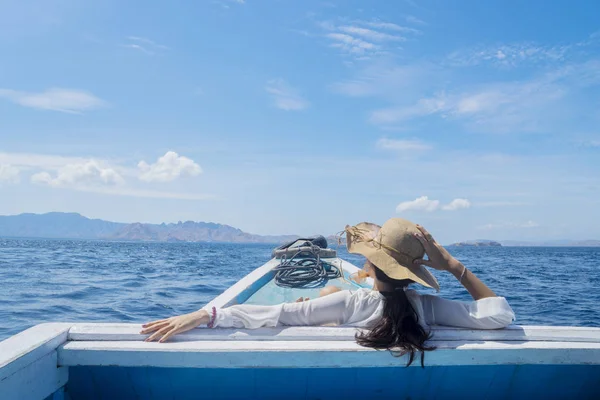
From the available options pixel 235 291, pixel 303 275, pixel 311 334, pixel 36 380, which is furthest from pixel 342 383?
pixel 303 275

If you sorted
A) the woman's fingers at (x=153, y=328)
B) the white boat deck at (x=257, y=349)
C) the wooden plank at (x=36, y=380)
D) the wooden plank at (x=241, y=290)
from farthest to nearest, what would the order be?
1. the wooden plank at (x=241, y=290)
2. the woman's fingers at (x=153, y=328)
3. the white boat deck at (x=257, y=349)
4. the wooden plank at (x=36, y=380)

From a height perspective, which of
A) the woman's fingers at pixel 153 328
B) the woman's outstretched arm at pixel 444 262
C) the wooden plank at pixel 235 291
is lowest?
the wooden plank at pixel 235 291

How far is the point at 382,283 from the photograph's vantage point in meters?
2.30

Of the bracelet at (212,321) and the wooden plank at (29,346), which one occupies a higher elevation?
the bracelet at (212,321)

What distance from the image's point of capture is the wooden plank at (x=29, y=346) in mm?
1702

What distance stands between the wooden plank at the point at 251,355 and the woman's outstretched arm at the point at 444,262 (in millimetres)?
306

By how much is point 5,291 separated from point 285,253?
7506 mm

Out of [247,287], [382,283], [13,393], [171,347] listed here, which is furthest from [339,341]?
[247,287]

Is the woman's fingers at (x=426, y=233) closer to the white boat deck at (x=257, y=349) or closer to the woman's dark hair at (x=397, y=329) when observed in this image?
the woman's dark hair at (x=397, y=329)

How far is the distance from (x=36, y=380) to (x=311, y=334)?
1.18 meters

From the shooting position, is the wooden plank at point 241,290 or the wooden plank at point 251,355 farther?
the wooden plank at point 241,290

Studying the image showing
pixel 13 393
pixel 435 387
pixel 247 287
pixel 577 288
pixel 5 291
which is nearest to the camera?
pixel 13 393

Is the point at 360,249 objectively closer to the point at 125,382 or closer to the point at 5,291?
the point at 125,382

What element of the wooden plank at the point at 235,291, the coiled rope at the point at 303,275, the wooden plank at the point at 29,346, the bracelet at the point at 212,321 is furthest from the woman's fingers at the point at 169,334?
the coiled rope at the point at 303,275
